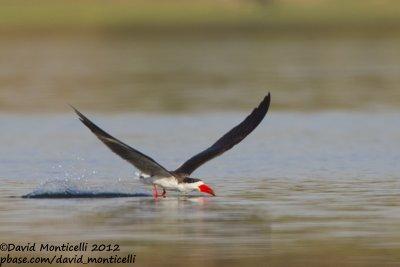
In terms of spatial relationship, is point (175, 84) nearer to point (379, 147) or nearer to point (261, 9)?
point (379, 147)

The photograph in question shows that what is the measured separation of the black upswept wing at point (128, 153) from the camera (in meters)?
16.9

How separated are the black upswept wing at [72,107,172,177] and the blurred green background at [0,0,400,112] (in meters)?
12.7

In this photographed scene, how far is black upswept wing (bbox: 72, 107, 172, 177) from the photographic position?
664 inches

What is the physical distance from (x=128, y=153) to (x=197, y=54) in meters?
36.7

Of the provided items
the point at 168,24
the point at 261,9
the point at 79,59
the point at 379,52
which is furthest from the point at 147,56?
the point at 261,9

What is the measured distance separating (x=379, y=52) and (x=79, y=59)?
31.5 ft

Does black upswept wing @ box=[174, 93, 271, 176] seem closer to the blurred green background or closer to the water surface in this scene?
the water surface

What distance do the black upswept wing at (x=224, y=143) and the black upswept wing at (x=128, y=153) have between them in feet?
1.41

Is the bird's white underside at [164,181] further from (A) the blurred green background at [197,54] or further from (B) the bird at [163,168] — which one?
(A) the blurred green background at [197,54]

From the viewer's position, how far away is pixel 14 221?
16.3 m

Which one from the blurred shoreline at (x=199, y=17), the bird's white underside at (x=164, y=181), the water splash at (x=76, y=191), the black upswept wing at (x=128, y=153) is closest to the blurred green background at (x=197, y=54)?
the blurred shoreline at (x=199, y=17)

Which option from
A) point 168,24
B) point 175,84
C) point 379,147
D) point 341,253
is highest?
point 168,24

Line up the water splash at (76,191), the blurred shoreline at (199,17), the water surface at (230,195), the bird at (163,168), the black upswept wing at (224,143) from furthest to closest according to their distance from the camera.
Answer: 1. the blurred shoreline at (199,17)
2. the water splash at (76,191)
3. the black upswept wing at (224,143)
4. the bird at (163,168)
5. the water surface at (230,195)

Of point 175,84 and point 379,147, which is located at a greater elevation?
point 175,84
